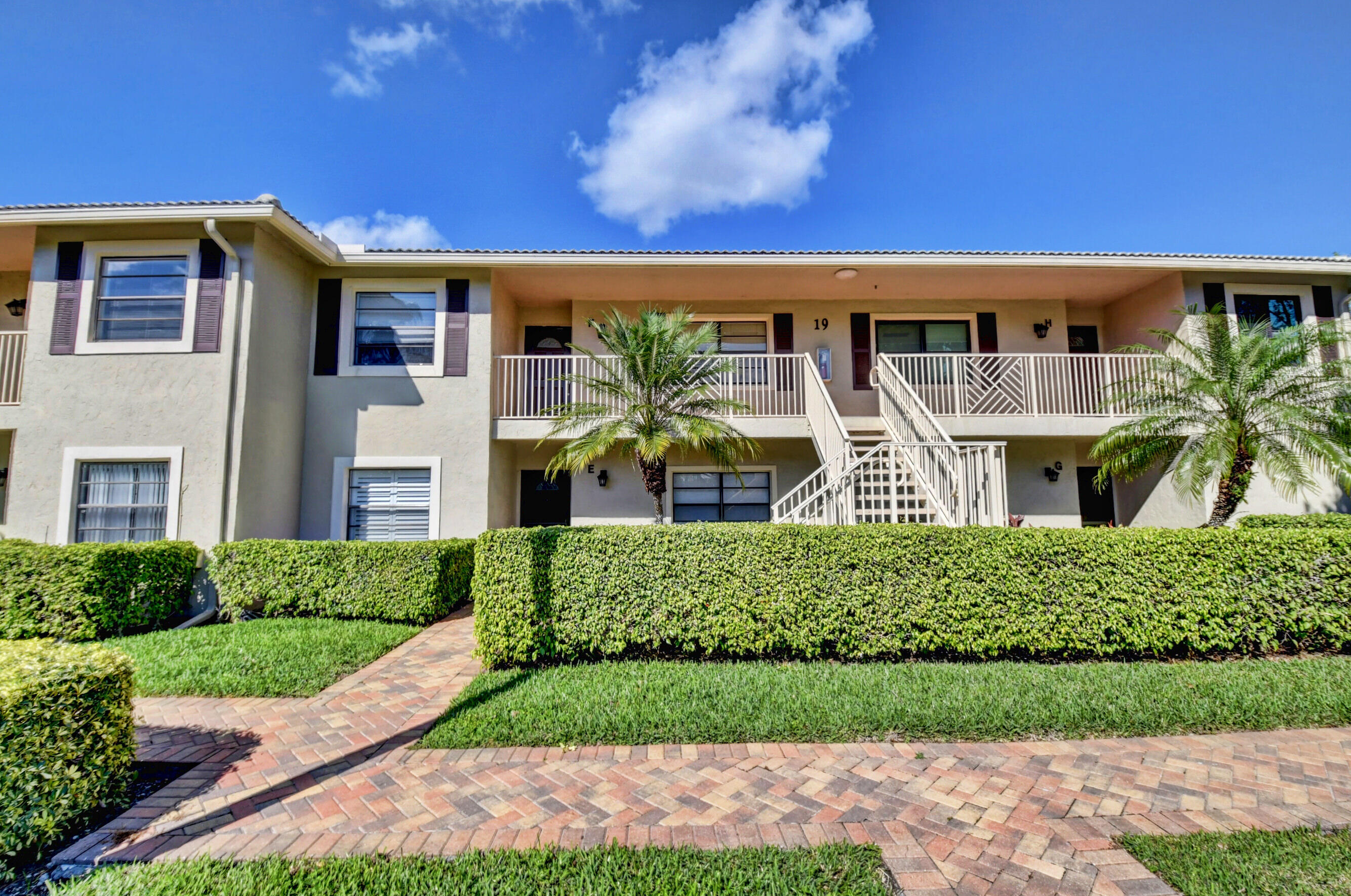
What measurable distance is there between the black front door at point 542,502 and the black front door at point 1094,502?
10696 mm

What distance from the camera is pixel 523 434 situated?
1016 cm

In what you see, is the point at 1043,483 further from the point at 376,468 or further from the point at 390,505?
the point at 376,468

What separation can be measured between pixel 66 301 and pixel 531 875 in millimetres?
11455

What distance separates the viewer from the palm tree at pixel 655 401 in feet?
27.5

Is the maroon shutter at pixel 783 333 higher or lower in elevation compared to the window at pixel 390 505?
higher

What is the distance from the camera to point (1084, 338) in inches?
497

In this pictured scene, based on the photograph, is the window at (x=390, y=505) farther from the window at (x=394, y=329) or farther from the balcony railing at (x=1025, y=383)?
the balcony railing at (x=1025, y=383)

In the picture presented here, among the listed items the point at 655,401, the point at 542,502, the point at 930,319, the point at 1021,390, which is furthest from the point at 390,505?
the point at 1021,390

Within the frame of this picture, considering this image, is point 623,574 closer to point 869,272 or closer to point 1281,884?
point 1281,884

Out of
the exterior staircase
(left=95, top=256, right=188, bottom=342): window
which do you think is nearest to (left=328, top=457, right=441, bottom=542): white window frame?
(left=95, top=256, right=188, bottom=342): window

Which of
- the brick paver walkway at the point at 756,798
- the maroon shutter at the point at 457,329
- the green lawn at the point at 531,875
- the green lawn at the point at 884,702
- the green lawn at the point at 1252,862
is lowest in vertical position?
the brick paver walkway at the point at 756,798

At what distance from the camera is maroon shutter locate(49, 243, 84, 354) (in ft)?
28.6

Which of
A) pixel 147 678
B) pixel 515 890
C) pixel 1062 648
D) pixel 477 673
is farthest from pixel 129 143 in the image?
pixel 1062 648

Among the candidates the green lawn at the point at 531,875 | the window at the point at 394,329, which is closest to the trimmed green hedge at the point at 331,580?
the window at the point at 394,329
